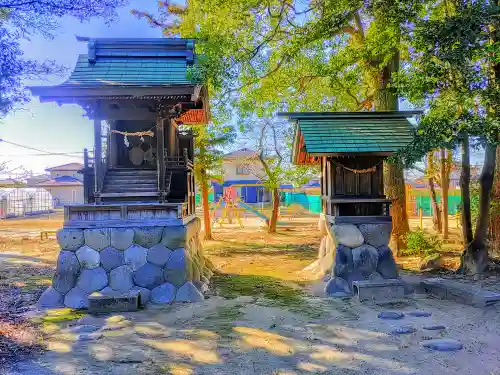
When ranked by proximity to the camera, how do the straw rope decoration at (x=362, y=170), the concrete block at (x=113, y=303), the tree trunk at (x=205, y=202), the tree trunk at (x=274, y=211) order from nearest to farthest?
the concrete block at (x=113, y=303)
the straw rope decoration at (x=362, y=170)
the tree trunk at (x=205, y=202)
the tree trunk at (x=274, y=211)

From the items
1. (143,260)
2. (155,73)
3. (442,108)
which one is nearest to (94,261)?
(143,260)

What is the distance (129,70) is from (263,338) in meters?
7.86

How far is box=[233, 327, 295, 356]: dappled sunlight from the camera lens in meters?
6.22

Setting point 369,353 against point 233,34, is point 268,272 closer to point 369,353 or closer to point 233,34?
point 369,353

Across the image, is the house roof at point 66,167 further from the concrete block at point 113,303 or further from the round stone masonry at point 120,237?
the concrete block at point 113,303

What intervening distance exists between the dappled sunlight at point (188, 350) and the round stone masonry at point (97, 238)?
3445 mm

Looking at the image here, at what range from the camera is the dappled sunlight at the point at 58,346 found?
624 centimetres

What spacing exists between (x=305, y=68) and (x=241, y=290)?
1036cm

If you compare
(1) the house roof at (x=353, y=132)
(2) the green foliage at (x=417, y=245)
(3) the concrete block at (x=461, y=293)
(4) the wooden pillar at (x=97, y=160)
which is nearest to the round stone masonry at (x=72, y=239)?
(4) the wooden pillar at (x=97, y=160)

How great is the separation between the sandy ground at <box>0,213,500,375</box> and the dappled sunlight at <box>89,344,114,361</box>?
2 centimetres

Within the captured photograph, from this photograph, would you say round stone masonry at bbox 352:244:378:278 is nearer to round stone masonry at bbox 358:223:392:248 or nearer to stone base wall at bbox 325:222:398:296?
stone base wall at bbox 325:222:398:296

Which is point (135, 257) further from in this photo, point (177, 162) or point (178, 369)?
point (178, 369)

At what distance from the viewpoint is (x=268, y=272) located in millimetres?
12984

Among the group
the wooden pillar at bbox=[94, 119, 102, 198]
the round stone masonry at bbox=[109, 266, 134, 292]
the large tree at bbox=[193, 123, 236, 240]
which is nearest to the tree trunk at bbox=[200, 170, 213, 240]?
the large tree at bbox=[193, 123, 236, 240]
